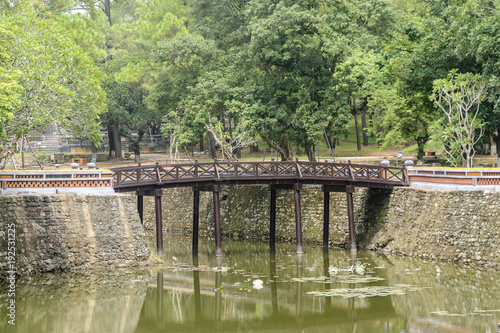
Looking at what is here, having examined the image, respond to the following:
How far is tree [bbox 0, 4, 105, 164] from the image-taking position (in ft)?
103

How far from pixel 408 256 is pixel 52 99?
1802 cm

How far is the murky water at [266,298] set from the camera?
21516 mm

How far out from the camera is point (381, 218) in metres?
35.0

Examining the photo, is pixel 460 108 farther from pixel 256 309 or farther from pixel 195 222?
pixel 256 309

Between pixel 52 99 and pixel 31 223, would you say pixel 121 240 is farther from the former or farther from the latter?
pixel 52 99

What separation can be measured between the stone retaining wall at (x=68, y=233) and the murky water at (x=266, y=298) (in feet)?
2.96

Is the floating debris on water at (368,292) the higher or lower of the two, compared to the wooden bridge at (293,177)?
lower

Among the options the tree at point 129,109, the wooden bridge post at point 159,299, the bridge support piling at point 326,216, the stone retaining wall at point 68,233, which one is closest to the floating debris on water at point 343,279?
the wooden bridge post at point 159,299

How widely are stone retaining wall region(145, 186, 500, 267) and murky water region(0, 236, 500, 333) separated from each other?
131cm

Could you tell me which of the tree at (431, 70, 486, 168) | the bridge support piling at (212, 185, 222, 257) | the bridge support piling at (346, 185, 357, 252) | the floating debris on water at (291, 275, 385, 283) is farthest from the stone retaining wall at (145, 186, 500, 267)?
the bridge support piling at (212, 185, 222, 257)

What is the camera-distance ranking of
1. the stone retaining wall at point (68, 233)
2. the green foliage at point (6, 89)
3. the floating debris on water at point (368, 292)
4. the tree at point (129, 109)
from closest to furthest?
the floating debris on water at point (368, 292), the green foliage at point (6, 89), the stone retaining wall at point (68, 233), the tree at point (129, 109)

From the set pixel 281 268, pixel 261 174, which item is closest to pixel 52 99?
pixel 261 174

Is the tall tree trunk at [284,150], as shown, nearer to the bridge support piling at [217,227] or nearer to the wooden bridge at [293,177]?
the wooden bridge at [293,177]

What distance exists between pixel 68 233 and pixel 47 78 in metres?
7.79
